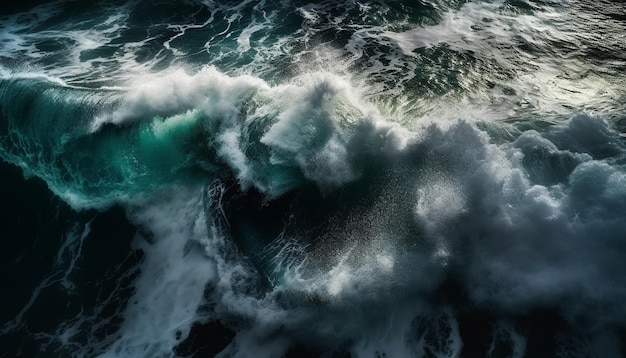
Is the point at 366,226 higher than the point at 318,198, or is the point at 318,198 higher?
the point at 318,198

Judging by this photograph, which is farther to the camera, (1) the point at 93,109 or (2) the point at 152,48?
(2) the point at 152,48

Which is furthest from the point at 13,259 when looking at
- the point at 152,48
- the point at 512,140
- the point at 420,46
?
the point at 420,46

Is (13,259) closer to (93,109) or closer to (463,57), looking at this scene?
(93,109)

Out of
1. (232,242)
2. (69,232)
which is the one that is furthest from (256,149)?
(69,232)

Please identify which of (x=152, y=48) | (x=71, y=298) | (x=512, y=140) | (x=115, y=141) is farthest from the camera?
(x=152, y=48)

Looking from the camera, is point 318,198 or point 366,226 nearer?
point 366,226

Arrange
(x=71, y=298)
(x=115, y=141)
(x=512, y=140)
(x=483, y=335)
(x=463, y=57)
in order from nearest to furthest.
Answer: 1. (x=483, y=335)
2. (x=71, y=298)
3. (x=512, y=140)
4. (x=115, y=141)
5. (x=463, y=57)

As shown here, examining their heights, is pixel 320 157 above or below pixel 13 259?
above

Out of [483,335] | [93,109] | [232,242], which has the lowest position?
[483,335]
